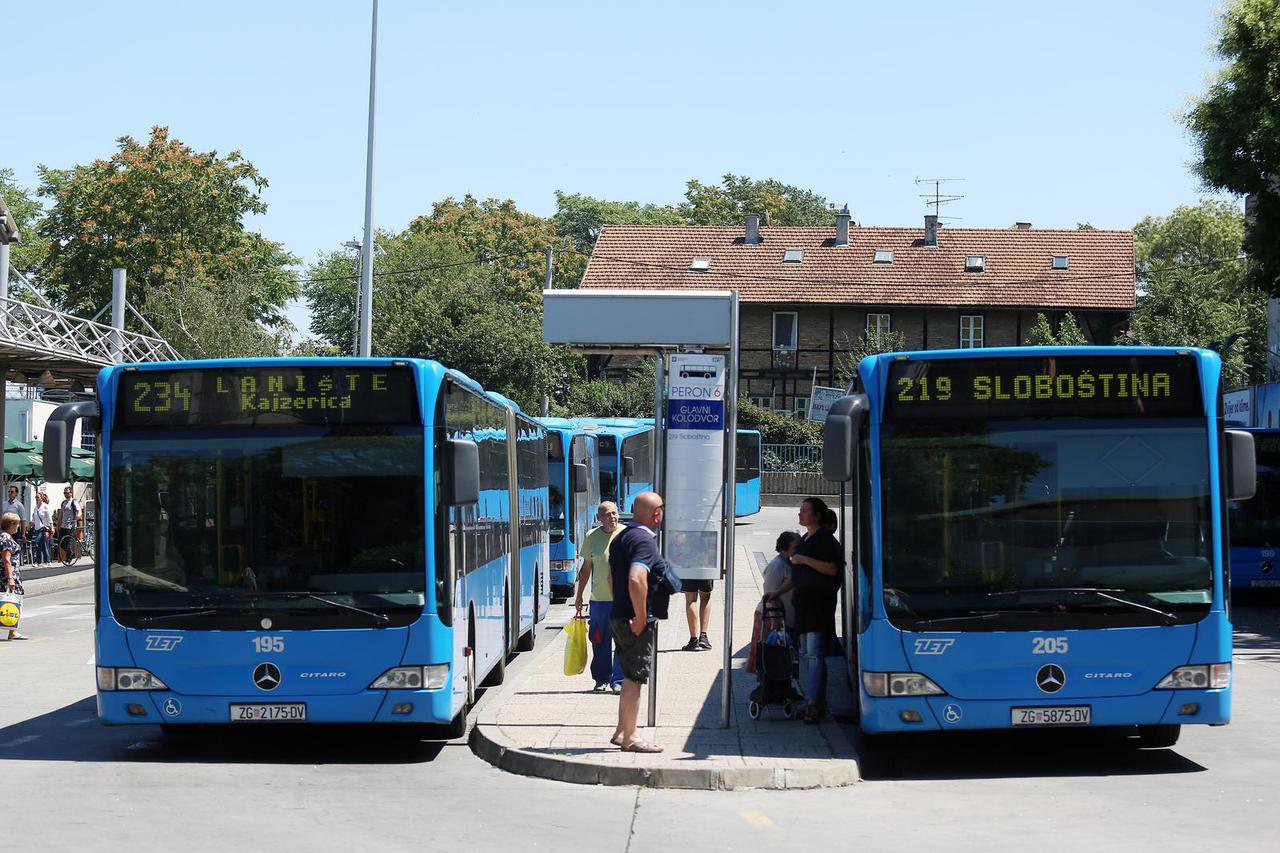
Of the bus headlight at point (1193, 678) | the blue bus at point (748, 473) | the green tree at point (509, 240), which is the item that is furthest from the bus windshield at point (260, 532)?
the green tree at point (509, 240)

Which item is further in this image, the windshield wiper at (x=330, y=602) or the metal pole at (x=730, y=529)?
the metal pole at (x=730, y=529)

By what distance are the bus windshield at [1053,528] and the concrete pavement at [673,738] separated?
1235mm

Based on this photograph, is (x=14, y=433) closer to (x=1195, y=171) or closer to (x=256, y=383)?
(x=1195, y=171)

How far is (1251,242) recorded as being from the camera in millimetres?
27359

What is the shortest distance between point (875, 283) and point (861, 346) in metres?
3.62

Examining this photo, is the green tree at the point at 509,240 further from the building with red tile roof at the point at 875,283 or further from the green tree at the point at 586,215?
the building with red tile roof at the point at 875,283

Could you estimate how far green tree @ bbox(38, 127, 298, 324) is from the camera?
214 ft

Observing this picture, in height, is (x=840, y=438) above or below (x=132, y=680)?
above

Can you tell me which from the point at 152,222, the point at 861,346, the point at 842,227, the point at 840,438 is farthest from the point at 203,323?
the point at 840,438

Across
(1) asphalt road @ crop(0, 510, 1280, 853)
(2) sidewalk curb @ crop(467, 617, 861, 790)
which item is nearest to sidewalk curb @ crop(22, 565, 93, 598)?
(1) asphalt road @ crop(0, 510, 1280, 853)

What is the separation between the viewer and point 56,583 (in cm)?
3256

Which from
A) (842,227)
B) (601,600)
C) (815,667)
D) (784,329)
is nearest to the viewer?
(815,667)

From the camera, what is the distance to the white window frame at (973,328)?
69.4m

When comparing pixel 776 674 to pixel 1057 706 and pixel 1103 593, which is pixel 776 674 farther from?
pixel 1103 593
